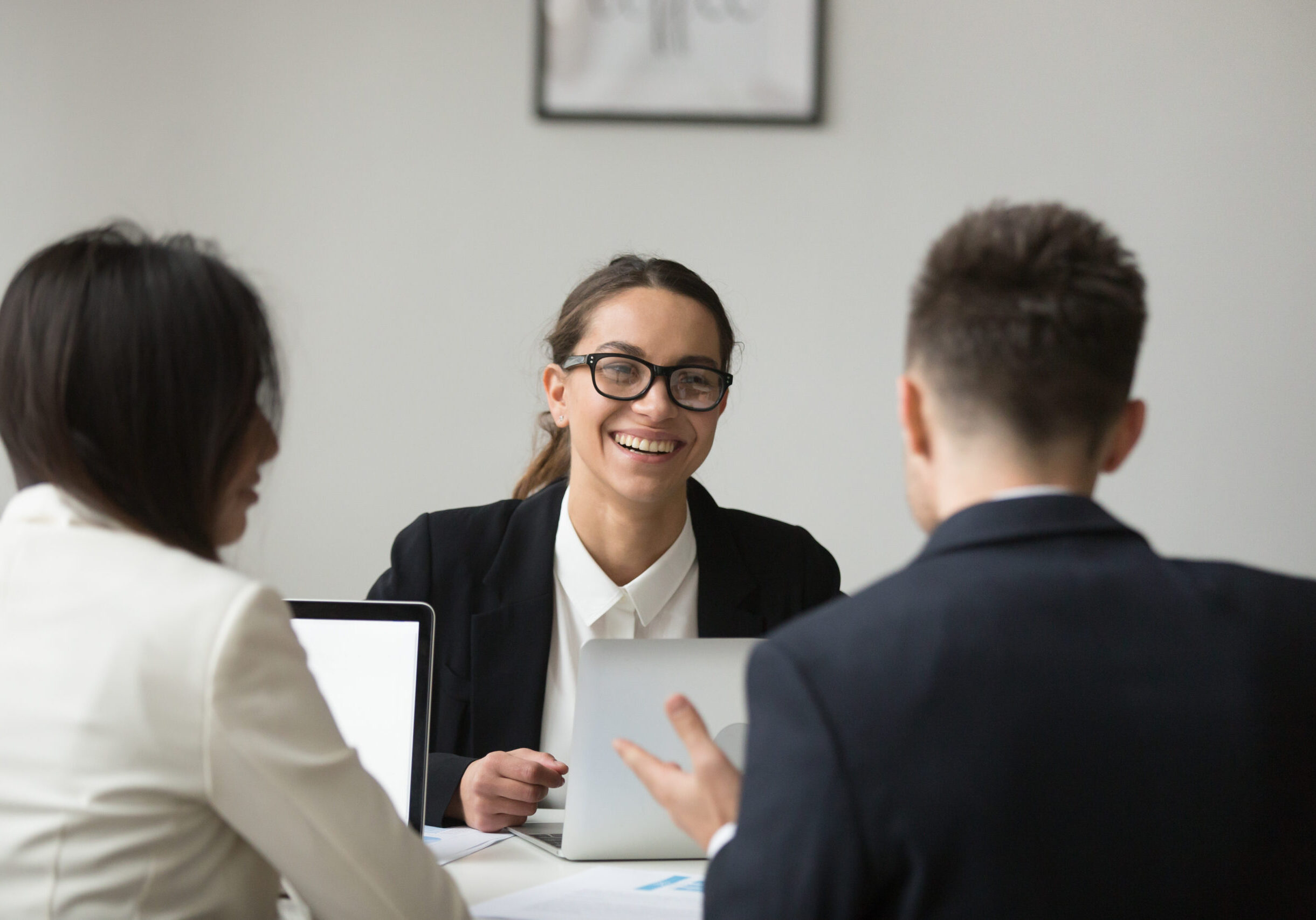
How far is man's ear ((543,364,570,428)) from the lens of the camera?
1.95 meters

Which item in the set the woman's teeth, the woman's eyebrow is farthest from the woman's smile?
the woman's eyebrow

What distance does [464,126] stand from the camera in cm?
282

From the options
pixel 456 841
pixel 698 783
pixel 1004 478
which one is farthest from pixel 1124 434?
pixel 456 841

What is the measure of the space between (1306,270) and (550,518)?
2.10 meters

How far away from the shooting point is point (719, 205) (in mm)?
2846

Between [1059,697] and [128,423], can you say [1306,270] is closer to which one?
[1059,697]

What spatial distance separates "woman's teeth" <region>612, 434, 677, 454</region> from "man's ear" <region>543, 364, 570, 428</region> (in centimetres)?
15

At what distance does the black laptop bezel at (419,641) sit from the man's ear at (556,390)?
64 cm

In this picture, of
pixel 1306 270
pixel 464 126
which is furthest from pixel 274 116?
pixel 1306 270

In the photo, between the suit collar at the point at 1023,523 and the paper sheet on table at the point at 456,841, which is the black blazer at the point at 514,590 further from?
the suit collar at the point at 1023,523

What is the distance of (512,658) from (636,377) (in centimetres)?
47

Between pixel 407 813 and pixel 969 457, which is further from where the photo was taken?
pixel 407 813

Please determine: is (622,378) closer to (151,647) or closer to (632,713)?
(632,713)

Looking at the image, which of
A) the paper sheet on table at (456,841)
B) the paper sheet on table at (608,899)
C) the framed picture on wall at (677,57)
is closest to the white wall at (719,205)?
the framed picture on wall at (677,57)
